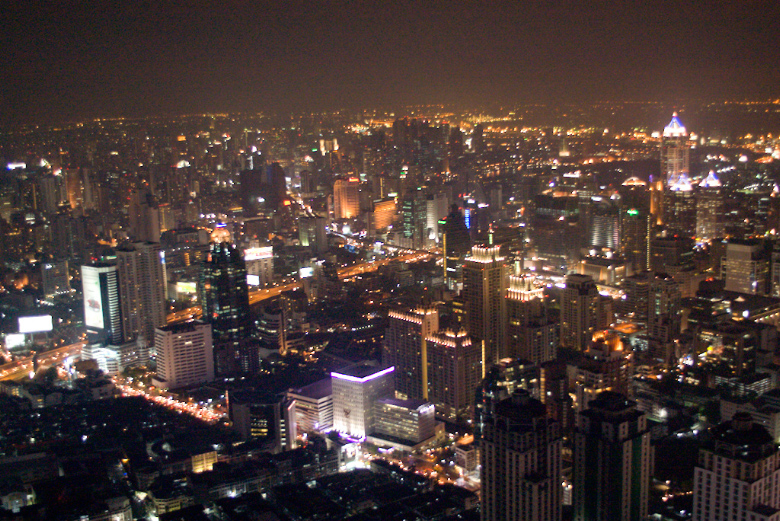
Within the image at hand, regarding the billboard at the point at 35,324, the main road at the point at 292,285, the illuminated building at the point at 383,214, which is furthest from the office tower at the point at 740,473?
the illuminated building at the point at 383,214

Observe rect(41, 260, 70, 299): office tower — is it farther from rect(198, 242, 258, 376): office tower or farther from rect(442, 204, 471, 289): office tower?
rect(442, 204, 471, 289): office tower

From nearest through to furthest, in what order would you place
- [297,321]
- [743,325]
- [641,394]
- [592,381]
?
1. [592,381]
2. [641,394]
3. [743,325]
4. [297,321]

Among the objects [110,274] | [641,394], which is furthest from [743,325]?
[110,274]

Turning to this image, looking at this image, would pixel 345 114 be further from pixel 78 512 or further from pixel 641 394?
pixel 78 512

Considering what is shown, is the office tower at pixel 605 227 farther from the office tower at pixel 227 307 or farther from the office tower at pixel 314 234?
the office tower at pixel 227 307

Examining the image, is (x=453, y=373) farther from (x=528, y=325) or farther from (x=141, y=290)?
(x=141, y=290)
